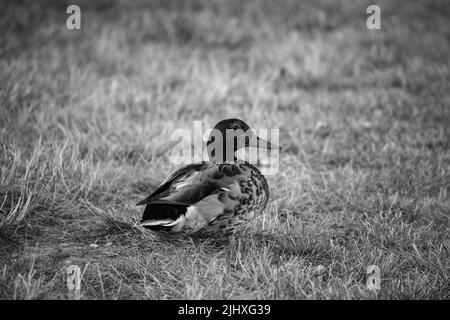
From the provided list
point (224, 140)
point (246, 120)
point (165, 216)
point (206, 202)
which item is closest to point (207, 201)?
point (206, 202)

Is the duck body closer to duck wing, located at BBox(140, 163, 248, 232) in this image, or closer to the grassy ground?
duck wing, located at BBox(140, 163, 248, 232)

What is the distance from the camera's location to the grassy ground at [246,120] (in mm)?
2264

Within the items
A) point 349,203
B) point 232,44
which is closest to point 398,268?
point 349,203

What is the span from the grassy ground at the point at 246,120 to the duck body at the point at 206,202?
16 cm

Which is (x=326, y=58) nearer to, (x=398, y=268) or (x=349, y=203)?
(x=349, y=203)

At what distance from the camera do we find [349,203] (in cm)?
296

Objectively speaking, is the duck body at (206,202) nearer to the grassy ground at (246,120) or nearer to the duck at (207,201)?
the duck at (207,201)

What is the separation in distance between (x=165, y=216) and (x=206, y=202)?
20cm

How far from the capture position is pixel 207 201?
2281 mm

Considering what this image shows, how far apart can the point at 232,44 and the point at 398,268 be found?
13.2ft

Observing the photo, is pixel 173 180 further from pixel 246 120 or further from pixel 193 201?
pixel 246 120

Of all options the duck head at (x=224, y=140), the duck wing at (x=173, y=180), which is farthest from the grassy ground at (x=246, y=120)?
the duck head at (x=224, y=140)

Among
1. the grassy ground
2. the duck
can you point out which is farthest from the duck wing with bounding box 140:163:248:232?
the grassy ground
